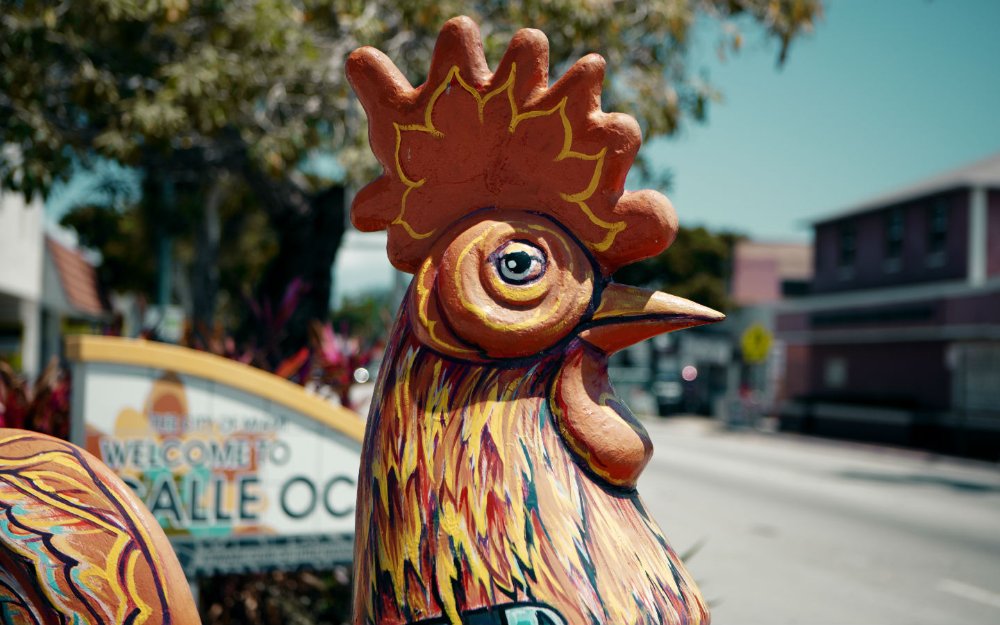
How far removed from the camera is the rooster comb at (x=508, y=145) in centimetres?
147

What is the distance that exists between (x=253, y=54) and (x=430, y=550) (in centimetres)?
645

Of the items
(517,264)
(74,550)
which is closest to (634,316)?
(517,264)

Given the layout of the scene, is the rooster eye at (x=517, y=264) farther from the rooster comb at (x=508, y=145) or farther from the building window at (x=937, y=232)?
the building window at (x=937, y=232)

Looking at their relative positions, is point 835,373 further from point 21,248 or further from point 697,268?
point 21,248

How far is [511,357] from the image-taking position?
4.85 feet

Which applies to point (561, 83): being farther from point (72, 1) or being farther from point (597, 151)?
Result: point (72, 1)

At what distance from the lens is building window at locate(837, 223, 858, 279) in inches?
1077

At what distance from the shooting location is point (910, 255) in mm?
24672

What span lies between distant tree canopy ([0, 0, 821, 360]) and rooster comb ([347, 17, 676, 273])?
4.72 meters

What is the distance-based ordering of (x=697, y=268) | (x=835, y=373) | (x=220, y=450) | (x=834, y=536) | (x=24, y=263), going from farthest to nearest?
1. (x=697, y=268)
2. (x=835, y=373)
3. (x=24, y=263)
4. (x=834, y=536)
5. (x=220, y=450)

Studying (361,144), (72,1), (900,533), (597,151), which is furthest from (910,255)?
(597,151)

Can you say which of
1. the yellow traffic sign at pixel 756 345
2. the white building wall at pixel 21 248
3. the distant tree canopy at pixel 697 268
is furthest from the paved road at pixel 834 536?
the distant tree canopy at pixel 697 268

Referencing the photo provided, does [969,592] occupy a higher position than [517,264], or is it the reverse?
[517,264]

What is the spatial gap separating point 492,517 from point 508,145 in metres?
0.65
